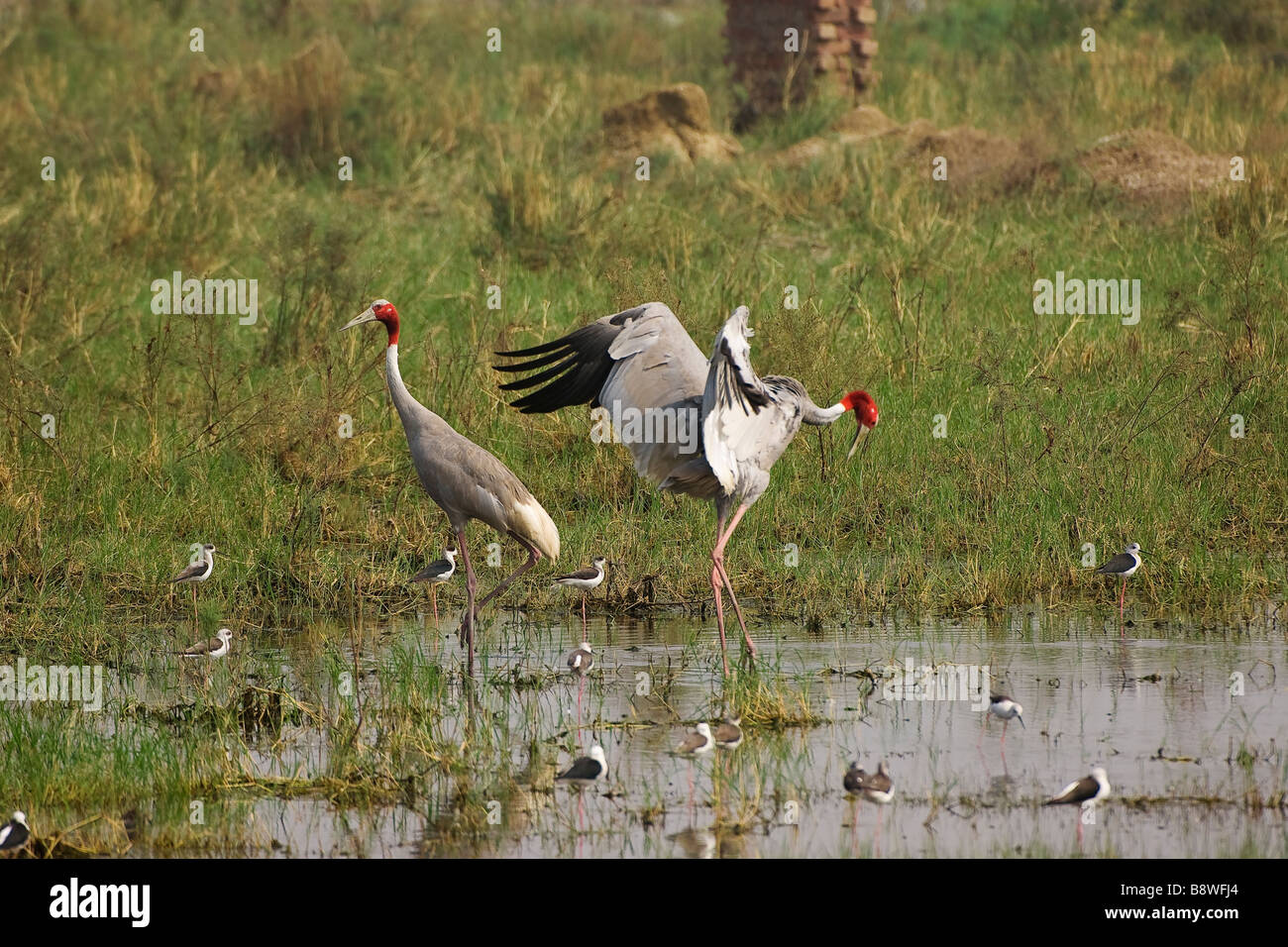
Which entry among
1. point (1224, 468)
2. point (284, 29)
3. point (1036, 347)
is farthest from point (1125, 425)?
point (284, 29)

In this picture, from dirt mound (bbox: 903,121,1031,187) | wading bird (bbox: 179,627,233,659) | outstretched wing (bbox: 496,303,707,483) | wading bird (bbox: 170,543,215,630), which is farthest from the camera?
dirt mound (bbox: 903,121,1031,187)

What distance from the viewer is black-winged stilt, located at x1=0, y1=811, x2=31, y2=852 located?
4.59 metres

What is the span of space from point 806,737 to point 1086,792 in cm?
108

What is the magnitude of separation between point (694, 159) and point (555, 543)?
8.00 metres

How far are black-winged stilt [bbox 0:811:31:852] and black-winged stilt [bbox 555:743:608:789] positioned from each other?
145cm

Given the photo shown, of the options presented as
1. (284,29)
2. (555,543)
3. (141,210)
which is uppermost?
(284,29)

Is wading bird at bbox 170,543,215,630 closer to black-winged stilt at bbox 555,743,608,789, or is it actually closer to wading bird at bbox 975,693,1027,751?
black-winged stilt at bbox 555,743,608,789

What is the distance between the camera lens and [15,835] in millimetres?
4598

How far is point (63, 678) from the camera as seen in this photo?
6320 mm

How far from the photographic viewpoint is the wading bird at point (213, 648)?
21.0 ft

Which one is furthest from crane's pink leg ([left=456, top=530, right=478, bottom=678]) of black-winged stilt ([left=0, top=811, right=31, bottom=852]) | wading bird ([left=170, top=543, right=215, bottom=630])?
black-winged stilt ([left=0, top=811, right=31, bottom=852])

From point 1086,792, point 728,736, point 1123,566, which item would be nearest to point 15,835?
point 728,736

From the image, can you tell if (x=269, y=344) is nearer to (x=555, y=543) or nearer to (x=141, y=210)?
(x=141, y=210)

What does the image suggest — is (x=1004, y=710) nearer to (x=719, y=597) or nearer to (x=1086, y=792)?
(x=1086, y=792)
